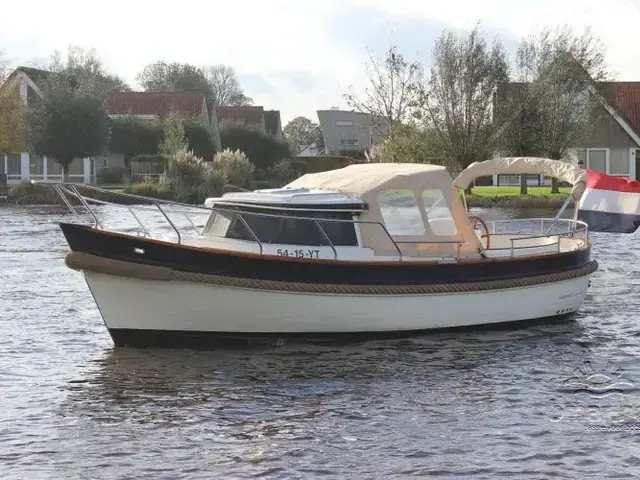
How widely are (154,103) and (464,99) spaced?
3361cm

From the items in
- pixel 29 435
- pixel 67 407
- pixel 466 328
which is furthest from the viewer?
pixel 466 328

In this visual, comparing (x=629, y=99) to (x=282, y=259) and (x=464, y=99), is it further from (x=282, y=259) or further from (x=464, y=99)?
(x=282, y=259)

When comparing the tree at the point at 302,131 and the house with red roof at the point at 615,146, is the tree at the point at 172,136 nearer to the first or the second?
the house with red roof at the point at 615,146

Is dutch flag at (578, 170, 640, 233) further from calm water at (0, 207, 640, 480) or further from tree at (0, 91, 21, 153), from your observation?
tree at (0, 91, 21, 153)

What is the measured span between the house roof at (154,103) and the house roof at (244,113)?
15.2 m

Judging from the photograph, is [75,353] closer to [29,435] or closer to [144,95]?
[29,435]

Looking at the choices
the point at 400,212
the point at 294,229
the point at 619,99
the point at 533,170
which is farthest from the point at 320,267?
the point at 619,99

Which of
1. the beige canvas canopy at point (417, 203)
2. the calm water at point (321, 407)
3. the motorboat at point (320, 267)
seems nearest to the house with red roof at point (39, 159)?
the beige canvas canopy at point (417, 203)

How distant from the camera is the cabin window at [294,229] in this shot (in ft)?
48.5

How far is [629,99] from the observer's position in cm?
6475

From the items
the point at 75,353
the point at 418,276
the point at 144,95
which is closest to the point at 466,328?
the point at 418,276

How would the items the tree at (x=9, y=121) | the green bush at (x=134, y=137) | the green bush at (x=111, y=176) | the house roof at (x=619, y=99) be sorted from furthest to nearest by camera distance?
1. the green bush at (x=134, y=137)
2. the green bush at (x=111, y=176)
3. the tree at (x=9, y=121)
4. the house roof at (x=619, y=99)

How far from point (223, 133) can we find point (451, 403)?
6220 centimetres

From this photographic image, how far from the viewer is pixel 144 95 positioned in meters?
81.6
